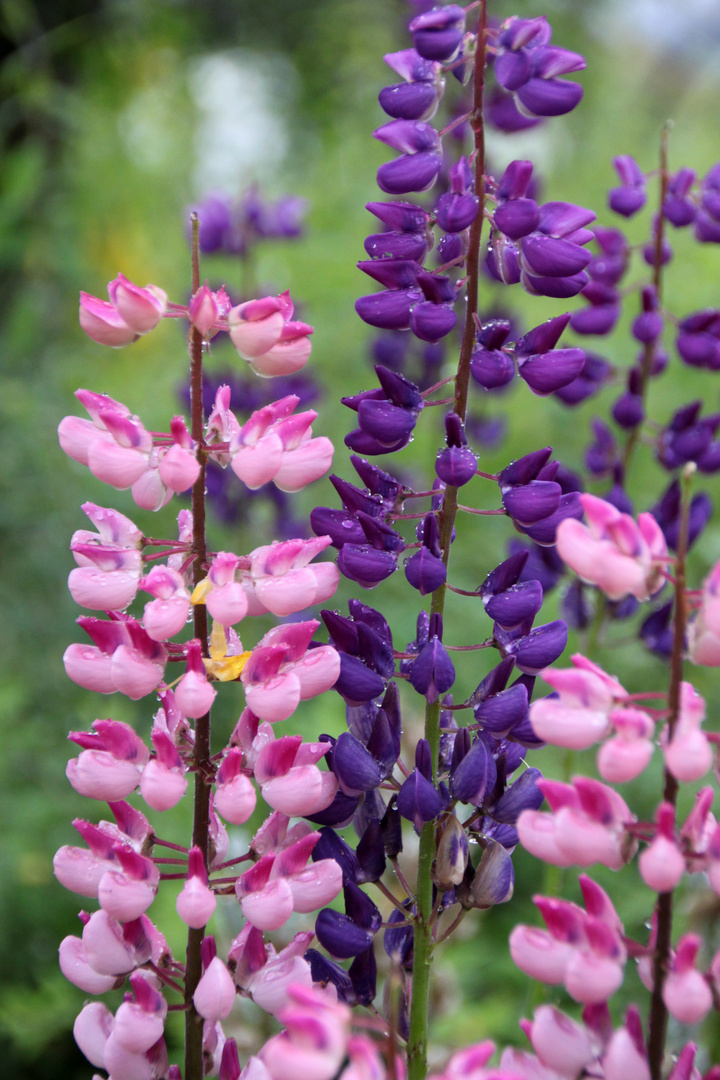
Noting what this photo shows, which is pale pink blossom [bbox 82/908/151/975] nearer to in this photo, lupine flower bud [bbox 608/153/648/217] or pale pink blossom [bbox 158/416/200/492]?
pale pink blossom [bbox 158/416/200/492]

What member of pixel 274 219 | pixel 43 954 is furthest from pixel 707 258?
pixel 43 954

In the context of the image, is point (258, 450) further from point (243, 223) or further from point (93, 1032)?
point (243, 223)

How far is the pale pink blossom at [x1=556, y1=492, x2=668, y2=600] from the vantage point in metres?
0.53

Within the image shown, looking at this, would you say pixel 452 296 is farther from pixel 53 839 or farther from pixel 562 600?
pixel 53 839

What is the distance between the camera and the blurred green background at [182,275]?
1592 millimetres

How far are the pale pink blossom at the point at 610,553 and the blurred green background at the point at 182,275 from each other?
69 cm

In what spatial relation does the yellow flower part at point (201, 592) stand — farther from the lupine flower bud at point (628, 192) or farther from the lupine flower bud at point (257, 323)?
the lupine flower bud at point (628, 192)

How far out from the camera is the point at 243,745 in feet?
2.27

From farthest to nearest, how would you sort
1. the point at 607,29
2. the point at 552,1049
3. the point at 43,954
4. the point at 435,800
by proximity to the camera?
the point at 607,29 < the point at 43,954 < the point at 435,800 < the point at 552,1049

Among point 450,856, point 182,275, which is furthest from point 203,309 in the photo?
point 182,275

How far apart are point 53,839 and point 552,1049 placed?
126cm

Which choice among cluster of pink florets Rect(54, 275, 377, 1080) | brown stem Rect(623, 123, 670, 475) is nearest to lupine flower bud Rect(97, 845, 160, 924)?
cluster of pink florets Rect(54, 275, 377, 1080)

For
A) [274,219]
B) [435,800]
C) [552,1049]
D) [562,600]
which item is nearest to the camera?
[552,1049]

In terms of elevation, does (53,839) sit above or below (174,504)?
below
